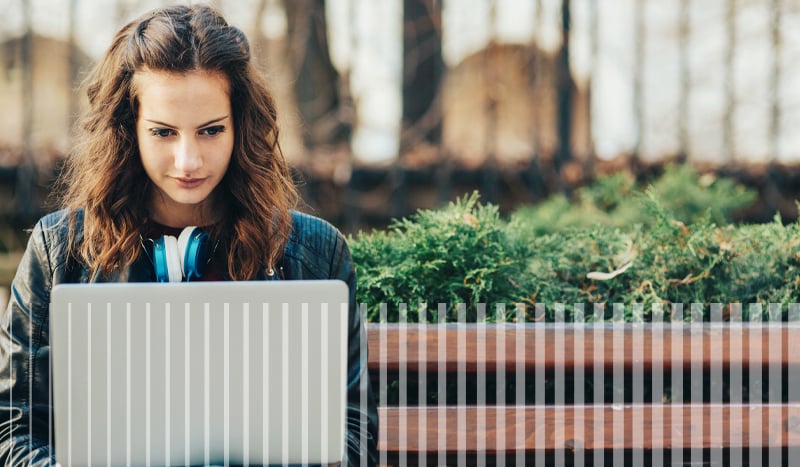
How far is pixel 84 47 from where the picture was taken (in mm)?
6113

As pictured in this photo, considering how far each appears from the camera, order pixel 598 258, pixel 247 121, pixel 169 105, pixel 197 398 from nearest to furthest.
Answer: pixel 197 398, pixel 169 105, pixel 247 121, pixel 598 258

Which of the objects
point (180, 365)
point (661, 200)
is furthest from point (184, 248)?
point (661, 200)

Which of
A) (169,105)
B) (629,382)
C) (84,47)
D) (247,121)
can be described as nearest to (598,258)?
(629,382)

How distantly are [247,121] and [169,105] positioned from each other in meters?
0.18

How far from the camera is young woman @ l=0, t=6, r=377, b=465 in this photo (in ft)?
5.60

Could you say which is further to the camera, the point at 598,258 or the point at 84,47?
the point at 84,47

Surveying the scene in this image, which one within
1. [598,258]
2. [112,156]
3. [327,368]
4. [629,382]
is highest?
[112,156]

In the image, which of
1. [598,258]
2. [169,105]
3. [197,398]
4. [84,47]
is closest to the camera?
[197,398]

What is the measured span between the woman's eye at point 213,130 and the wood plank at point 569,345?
1.87ft

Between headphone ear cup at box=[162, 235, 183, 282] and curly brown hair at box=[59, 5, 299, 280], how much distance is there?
0.08m

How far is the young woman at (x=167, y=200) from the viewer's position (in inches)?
67.2

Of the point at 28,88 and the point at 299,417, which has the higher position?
the point at 28,88

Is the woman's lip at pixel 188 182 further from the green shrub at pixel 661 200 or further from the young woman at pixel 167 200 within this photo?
the green shrub at pixel 661 200

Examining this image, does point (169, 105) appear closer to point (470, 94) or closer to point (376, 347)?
point (376, 347)
